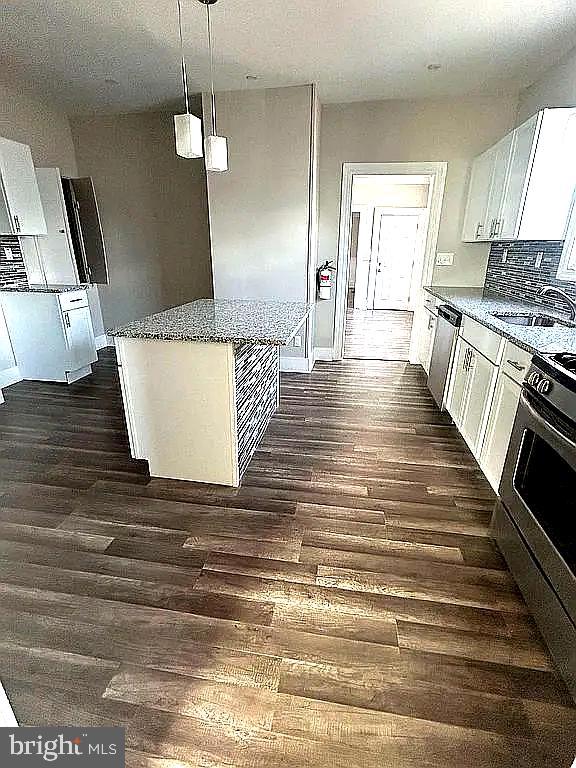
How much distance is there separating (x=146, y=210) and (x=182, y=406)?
12.4ft

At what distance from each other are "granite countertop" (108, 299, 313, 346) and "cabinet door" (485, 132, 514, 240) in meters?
1.95

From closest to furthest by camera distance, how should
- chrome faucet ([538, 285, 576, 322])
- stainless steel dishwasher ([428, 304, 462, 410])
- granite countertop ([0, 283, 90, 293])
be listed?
chrome faucet ([538, 285, 576, 322]) → stainless steel dishwasher ([428, 304, 462, 410]) → granite countertop ([0, 283, 90, 293])

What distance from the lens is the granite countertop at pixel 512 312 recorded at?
1885 millimetres

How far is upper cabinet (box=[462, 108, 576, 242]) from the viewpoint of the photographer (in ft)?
8.70

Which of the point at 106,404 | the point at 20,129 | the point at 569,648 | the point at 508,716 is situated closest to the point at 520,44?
the point at 569,648

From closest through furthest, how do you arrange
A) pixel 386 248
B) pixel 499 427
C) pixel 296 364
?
pixel 499 427 < pixel 296 364 < pixel 386 248

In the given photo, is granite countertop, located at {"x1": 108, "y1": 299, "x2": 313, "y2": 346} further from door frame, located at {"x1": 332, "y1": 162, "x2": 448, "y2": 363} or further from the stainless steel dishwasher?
door frame, located at {"x1": 332, "y1": 162, "x2": 448, "y2": 363}

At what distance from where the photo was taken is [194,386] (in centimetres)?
222

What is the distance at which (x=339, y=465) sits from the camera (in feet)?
8.57

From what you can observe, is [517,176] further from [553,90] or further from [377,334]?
[377,334]

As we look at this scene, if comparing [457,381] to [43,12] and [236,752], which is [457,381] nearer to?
[236,752]

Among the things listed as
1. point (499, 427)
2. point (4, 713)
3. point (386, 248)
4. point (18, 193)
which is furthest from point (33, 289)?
point (386, 248)

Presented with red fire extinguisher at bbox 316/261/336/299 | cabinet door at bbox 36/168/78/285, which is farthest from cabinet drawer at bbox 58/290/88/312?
red fire extinguisher at bbox 316/261/336/299

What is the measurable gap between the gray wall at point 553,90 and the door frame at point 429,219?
818 millimetres
